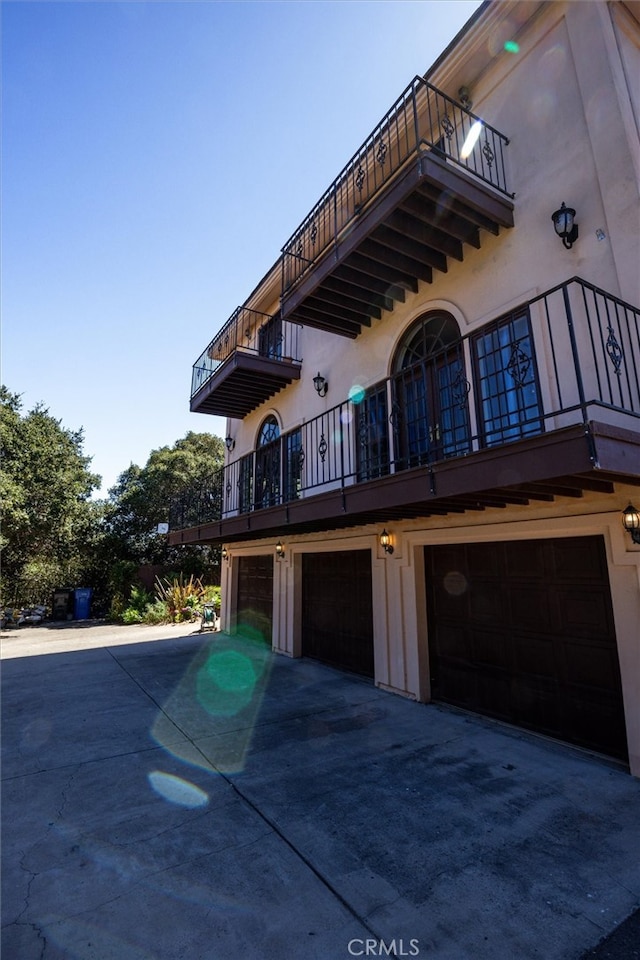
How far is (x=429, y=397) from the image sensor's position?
6.65m

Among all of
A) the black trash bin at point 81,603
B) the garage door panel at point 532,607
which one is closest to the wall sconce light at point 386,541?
the garage door panel at point 532,607

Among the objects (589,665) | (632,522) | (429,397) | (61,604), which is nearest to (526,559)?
(589,665)

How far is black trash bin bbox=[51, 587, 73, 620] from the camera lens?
1806 cm

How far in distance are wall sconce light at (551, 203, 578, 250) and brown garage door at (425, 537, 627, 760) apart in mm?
3460

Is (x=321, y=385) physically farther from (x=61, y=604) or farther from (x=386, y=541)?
(x=61, y=604)

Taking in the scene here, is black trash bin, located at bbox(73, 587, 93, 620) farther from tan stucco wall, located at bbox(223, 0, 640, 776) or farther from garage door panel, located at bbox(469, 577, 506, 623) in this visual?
garage door panel, located at bbox(469, 577, 506, 623)

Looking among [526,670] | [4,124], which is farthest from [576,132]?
[4,124]

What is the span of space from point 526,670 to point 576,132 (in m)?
6.56

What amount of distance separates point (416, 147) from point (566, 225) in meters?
1.96

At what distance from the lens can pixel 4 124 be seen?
5473 mm

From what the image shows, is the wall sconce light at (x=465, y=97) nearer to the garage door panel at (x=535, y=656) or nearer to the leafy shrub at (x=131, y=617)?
the garage door panel at (x=535, y=656)

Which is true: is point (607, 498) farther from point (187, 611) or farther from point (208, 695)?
point (187, 611)

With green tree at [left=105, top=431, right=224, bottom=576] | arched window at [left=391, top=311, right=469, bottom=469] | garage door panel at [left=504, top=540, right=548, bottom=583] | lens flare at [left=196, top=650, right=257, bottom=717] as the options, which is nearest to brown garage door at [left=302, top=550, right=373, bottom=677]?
lens flare at [left=196, top=650, right=257, bottom=717]

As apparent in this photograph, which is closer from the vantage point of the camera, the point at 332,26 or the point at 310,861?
the point at 310,861
